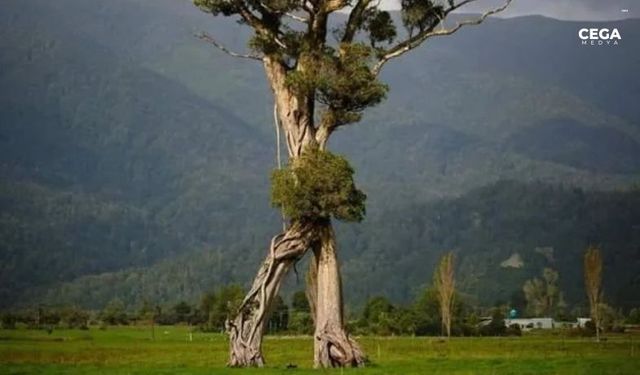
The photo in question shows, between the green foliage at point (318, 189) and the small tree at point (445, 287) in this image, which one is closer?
the green foliage at point (318, 189)

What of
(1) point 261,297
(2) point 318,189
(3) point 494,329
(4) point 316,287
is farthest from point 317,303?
(3) point 494,329

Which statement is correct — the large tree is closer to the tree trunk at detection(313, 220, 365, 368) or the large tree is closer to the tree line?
the tree trunk at detection(313, 220, 365, 368)

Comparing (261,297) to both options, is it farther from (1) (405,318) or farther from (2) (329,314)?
(1) (405,318)

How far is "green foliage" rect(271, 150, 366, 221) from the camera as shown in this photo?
31094 mm

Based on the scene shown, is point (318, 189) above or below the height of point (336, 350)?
above

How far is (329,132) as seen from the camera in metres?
33.3

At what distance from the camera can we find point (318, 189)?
3119 centimetres

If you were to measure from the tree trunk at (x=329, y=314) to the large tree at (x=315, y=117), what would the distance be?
0.09ft

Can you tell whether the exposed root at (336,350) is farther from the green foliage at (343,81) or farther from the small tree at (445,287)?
the small tree at (445,287)

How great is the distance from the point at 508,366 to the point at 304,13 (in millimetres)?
11438

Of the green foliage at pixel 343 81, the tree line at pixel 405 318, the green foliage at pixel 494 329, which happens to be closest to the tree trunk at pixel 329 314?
the green foliage at pixel 343 81

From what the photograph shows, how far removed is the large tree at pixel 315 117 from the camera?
31.4 meters

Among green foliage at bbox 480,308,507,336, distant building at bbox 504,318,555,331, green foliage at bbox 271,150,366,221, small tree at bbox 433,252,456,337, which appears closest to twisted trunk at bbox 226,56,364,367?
green foliage at bbox 271,150,366,221

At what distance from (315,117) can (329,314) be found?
5.75 metres
